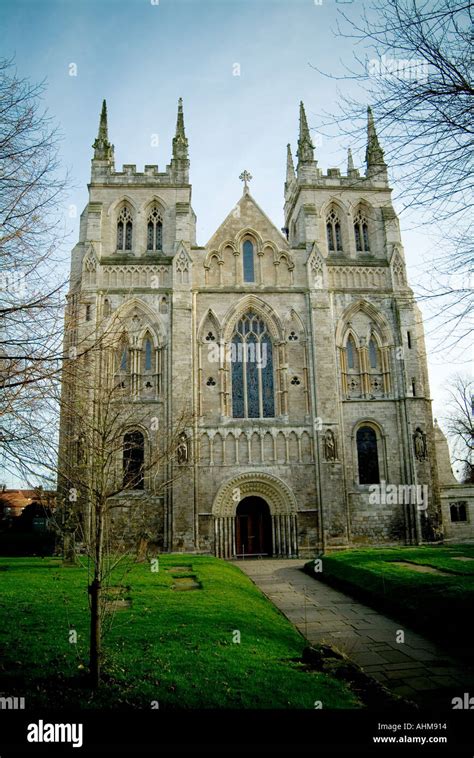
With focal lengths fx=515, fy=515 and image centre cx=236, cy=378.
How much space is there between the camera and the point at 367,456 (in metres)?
25.6

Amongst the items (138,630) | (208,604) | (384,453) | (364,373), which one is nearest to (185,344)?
(364,373)

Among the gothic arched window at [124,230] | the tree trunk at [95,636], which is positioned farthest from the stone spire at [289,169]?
the tree trunk at [95,636]

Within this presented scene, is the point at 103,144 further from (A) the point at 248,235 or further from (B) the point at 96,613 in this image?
(B) the point at 96,613

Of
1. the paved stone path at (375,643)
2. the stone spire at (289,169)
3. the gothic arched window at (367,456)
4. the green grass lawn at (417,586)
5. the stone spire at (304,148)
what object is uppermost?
the stone spire at (289,169)

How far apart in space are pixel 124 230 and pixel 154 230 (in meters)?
1.61

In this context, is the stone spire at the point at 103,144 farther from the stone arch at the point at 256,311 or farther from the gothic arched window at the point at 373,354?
the gothic arched window at the point at 373,354

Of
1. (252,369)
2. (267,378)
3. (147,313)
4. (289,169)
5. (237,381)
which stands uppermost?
(289,169)

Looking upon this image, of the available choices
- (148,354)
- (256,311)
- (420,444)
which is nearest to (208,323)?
(256,311)

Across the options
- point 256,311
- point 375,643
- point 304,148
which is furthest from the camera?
point 304,148

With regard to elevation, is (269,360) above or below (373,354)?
below

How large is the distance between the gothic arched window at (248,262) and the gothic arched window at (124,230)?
6.21m

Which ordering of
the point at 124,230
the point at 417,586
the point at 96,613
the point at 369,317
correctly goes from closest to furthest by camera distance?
1. the point at 96,613
2. the point at 417,586
3. the point at 369,317
4. the point at 124,230

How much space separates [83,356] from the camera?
6754 mm

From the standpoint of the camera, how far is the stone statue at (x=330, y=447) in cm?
2425
